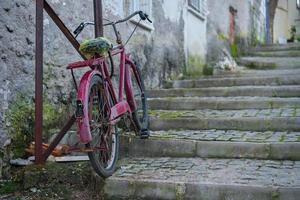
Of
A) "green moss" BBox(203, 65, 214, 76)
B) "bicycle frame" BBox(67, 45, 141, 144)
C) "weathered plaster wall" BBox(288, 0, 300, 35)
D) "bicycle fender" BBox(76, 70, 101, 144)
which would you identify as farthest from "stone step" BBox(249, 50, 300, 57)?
"weathered plaster wall" BBox(288, 0, 300, 35)

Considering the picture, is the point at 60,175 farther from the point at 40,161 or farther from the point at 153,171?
the point at 153,171

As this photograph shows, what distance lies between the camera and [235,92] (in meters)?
5.94

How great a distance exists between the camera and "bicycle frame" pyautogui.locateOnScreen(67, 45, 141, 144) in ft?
9.35

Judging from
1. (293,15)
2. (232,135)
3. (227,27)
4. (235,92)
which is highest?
(293,15)

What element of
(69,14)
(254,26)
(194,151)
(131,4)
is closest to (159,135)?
(194,151)

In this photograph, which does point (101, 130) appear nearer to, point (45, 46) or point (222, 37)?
point (45, 46)

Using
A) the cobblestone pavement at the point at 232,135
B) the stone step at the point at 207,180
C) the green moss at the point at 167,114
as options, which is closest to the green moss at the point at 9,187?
the stone step at the point at 207,180

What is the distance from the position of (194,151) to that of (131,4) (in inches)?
110

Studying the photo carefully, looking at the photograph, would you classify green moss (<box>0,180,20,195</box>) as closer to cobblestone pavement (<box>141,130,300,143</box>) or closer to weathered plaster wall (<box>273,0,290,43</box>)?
cobblestone pavement (<box>141,130,300,143</box>)

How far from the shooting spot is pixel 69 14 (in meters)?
4.35

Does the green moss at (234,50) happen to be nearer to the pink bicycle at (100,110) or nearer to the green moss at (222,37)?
the green moss at (222,37)

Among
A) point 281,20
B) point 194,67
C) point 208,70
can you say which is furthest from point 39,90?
point 281,20

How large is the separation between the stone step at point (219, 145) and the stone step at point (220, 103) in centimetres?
97

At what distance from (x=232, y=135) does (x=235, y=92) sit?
1.89m
